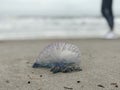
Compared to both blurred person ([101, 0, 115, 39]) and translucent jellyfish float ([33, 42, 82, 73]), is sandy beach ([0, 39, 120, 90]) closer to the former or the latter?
translucent jellyfish float ([33, 42, 82, 73])

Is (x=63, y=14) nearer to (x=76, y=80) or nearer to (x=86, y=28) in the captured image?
(x=86, y=28)

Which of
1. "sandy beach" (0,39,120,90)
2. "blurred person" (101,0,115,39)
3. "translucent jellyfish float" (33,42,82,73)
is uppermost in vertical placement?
"blurred person" (101,0,115,39)

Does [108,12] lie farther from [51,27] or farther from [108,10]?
[51,27]

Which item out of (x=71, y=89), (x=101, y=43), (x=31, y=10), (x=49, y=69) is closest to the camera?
(x=71, y=89)

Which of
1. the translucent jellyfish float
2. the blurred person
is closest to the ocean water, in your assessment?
the blurred person

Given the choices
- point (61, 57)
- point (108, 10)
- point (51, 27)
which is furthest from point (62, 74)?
point (51, 27)

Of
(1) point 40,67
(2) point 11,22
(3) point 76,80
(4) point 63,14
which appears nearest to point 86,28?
(4) point 63,14

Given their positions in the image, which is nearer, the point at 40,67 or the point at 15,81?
the point at 15,81
